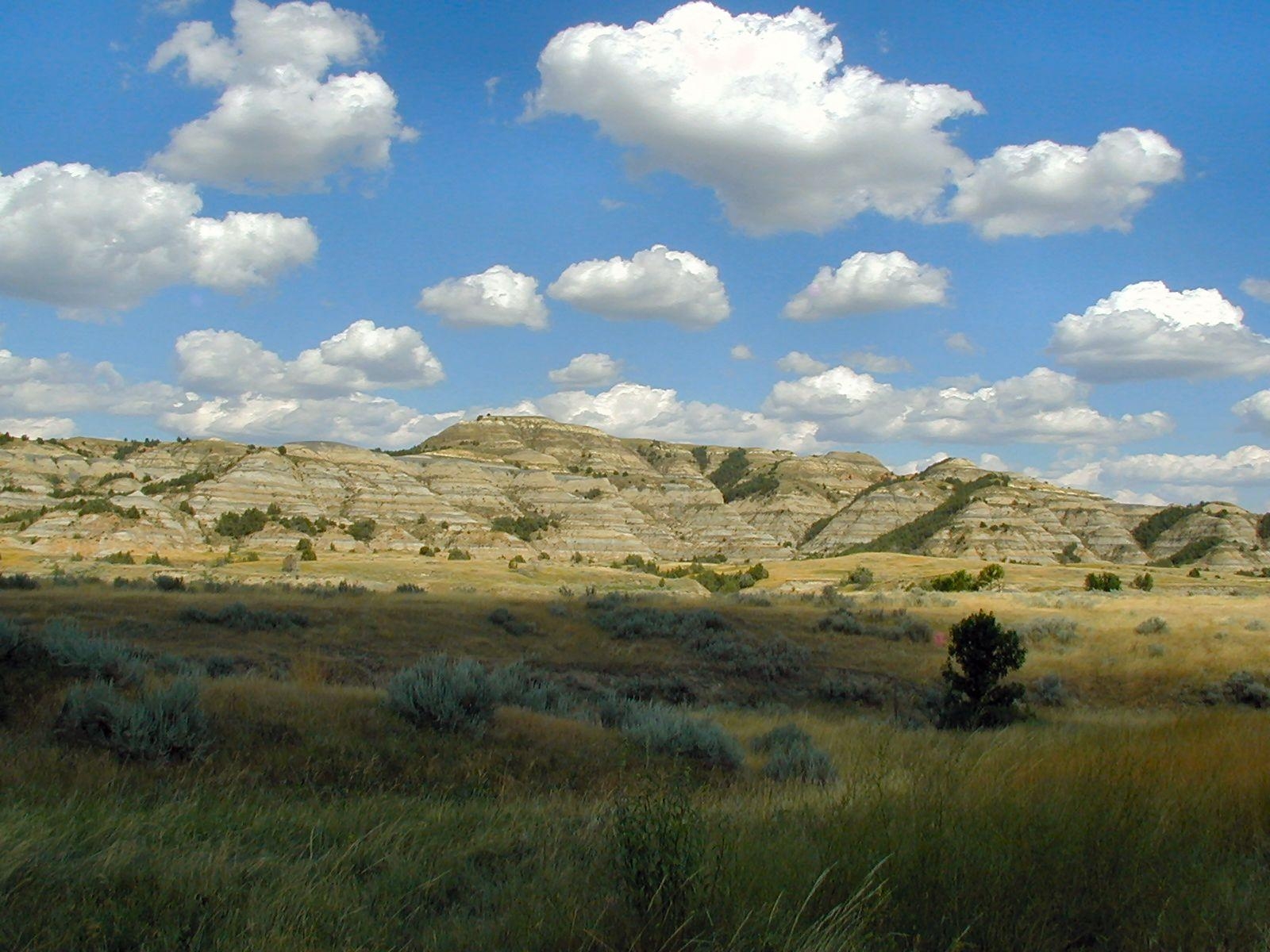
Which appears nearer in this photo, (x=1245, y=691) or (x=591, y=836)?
(x=591, y=836)

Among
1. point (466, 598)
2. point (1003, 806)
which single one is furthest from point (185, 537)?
point (1003, 806)

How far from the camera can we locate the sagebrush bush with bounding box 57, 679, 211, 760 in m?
6.31

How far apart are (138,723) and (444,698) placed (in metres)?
2.63

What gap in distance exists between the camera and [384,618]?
2248cm

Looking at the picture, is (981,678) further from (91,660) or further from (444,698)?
(91,660)

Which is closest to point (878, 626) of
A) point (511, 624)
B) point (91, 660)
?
point (511, 624)

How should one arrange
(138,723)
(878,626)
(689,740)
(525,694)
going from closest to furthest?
(138,723) → (689,740) → (525,694) → (878,626)

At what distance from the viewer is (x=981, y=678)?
53.5 feet

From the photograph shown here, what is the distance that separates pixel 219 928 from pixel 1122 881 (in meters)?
3.98

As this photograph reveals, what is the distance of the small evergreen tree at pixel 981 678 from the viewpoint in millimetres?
15055

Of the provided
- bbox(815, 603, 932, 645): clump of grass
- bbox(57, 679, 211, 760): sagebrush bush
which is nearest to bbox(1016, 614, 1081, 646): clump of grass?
bbox(815, 603, 932, 645): clump of grass

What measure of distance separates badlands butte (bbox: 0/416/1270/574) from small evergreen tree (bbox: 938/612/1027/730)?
5898 cm

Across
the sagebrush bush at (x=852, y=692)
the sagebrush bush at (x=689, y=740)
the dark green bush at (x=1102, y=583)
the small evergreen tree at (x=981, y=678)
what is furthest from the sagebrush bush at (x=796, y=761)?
the dark green bush at (x=1102, y=583)

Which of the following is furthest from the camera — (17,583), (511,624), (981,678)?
(17,583)
